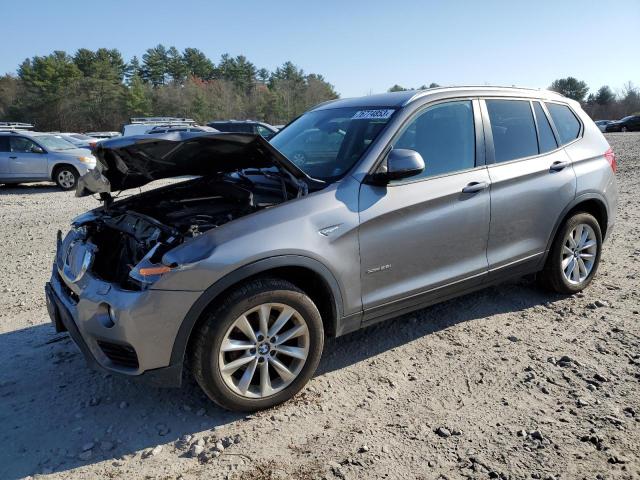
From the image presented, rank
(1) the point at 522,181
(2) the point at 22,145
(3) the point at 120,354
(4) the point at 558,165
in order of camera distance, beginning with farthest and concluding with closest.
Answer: (2) the point at 22,145 < (4) the point at 558,165 < (1) the point at 522,181 < (3) the point at 120,354

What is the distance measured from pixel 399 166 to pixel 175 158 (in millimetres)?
1538

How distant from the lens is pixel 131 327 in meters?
2.63

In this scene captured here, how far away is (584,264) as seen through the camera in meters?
4.66

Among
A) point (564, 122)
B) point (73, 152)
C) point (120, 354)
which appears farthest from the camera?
point (73, 152)

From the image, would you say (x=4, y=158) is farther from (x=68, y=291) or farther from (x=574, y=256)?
(x=574, y=256)

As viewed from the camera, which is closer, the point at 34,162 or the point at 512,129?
the point at 512,129

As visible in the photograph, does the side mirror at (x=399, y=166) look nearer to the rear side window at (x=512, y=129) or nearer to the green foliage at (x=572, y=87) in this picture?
the rear side window at (x=512, y=129)

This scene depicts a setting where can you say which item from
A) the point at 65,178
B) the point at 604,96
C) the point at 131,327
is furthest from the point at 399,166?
the point at 604,96

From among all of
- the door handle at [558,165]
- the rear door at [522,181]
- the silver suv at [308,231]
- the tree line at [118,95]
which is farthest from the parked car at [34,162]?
the tree line at [118,95]

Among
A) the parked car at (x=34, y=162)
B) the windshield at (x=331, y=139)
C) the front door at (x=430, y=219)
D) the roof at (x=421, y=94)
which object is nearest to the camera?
the front door at (x=430, y=219)

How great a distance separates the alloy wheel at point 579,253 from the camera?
449 centimetres

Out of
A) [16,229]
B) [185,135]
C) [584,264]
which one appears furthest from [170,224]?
[16,229]

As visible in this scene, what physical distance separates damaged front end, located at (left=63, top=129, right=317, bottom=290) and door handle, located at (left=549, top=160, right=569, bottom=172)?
2317mm

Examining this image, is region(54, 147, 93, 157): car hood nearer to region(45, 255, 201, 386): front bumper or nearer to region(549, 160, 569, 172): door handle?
region(45, 255, 201, 386): front bumper
